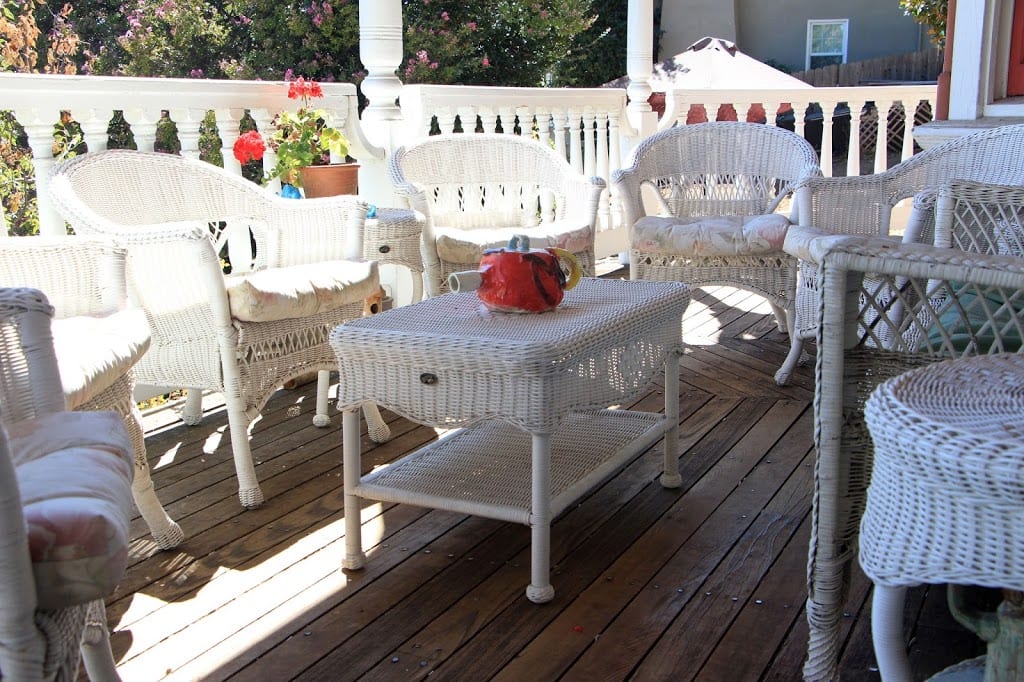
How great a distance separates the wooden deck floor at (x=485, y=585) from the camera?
173 cm

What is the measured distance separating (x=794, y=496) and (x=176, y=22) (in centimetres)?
1209

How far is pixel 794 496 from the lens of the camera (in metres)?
2.42

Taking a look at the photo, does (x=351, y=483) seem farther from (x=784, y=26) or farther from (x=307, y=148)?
(x=784, y=26)

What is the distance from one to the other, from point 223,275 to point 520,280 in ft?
2.52

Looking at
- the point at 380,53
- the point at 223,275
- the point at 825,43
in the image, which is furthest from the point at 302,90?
the point at 825,43

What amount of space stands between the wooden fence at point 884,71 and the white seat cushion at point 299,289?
11.8 meters

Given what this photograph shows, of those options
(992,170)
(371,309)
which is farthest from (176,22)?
(992,170)

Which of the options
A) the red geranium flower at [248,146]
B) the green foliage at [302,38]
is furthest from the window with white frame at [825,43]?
the red geranium flower at [248,146]

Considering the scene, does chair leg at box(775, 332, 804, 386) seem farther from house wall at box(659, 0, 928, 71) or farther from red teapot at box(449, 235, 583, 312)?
house wall at box(659, 0, 928, 71)

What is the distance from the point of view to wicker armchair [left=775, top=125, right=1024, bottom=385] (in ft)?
8.78

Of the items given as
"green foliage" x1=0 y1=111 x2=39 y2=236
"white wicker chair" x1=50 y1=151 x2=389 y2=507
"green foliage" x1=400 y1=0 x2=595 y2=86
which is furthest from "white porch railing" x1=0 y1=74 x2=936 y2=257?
"green foliage" x1=400 y1=0 x2=595 y2=86

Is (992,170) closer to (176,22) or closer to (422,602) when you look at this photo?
(422,602)

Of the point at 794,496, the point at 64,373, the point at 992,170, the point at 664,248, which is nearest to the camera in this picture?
the point at 64,373

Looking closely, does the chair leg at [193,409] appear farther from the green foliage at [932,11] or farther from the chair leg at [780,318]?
the green foliage at [932,11]
